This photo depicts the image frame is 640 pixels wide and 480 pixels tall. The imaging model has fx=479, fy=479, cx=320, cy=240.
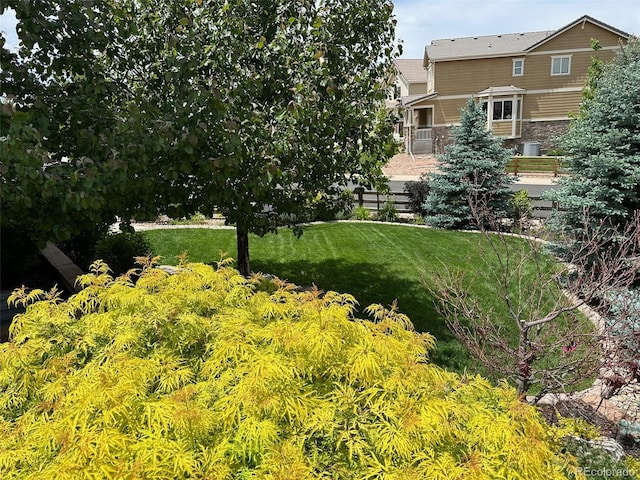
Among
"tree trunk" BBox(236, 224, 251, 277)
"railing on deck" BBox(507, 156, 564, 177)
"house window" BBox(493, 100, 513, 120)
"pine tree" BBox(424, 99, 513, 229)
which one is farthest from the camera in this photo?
"house window" BBox(493, 100, 513, 120)

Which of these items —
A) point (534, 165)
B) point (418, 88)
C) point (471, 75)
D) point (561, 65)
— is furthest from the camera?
point (418, 88)

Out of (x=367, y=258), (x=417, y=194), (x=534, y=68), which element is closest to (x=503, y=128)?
(x=534, y=68)

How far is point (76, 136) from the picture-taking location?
183 inches

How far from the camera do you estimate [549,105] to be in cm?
2933

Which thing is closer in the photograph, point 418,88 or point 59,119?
point 59,119

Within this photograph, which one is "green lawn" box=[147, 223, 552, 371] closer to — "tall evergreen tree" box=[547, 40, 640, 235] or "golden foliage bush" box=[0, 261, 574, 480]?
"tall evergreen tree" box=[547, 40, 640, 235]

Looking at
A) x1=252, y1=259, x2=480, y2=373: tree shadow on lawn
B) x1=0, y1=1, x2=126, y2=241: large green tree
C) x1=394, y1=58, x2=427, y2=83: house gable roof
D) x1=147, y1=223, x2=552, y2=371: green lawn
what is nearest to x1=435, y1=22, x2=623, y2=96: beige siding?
x1=394, y1=58, x2=427, y2=83: house gable roof

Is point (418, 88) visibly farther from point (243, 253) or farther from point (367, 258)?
point (243, 253)

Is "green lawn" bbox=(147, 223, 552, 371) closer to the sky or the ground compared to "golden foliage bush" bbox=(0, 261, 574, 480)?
closer to the ground

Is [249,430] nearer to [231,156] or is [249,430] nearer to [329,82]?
[231,156]

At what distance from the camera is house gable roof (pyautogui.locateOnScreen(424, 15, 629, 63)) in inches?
1154

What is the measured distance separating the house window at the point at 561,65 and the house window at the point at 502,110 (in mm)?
3048

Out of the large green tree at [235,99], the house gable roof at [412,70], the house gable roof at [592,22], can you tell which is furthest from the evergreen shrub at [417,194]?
the house gable roof at [412,70]

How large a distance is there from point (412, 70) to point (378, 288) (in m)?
38.5
